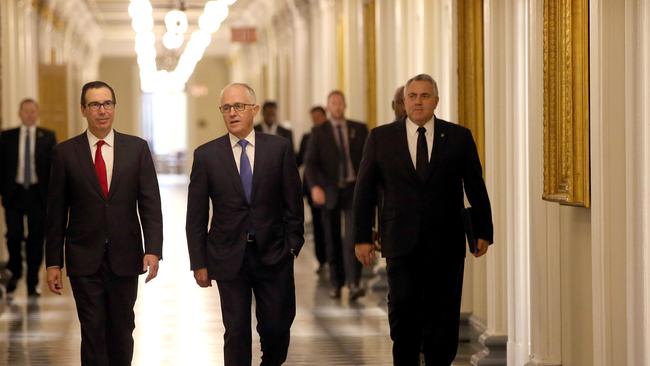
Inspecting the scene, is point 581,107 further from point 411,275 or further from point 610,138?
point 411,275

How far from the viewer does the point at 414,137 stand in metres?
6.51

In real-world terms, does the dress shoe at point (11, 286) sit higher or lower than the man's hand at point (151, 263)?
lower

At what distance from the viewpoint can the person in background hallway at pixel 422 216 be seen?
6.39 meters

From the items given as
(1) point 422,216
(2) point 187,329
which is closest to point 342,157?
(2) point 187,329

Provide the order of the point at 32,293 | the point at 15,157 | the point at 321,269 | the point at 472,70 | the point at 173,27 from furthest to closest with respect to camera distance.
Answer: the point at 173,27 → the point at 321,269 → the point at 32,293 → the point at 15,157 → the point at 472,70

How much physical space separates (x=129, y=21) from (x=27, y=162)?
2459 centimetres

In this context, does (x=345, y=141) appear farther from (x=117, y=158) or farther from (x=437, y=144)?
(x=117, y=158)

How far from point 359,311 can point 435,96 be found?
445cm

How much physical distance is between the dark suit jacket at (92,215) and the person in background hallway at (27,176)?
5.69 m

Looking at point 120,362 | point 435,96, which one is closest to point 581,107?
point 435,96

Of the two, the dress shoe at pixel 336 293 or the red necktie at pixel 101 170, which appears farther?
the dress shoe at pixel 336 293

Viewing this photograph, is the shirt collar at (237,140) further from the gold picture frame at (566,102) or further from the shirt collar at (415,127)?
the gold picture frame at (566,102)

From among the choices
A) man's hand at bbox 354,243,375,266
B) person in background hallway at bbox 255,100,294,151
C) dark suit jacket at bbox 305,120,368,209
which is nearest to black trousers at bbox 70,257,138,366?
man's hand at bbox 354,243,375,266

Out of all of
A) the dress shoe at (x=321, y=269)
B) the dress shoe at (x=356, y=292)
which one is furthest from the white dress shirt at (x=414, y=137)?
the dress shoe at (x=321, y=269)
